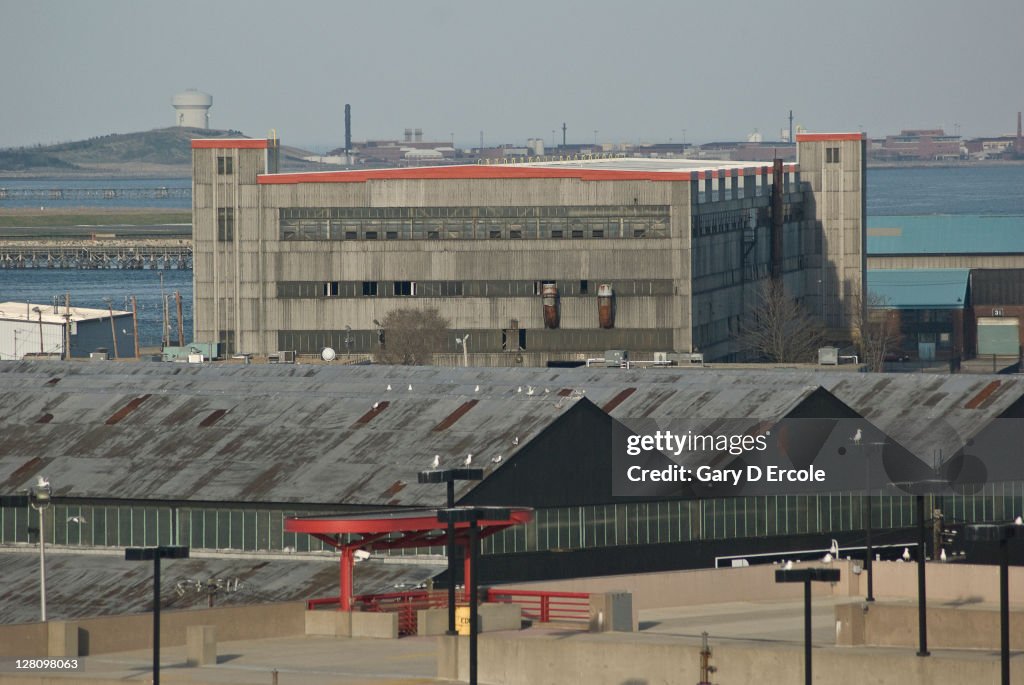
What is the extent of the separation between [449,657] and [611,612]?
27.1 feet

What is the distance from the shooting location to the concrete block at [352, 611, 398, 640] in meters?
59.0

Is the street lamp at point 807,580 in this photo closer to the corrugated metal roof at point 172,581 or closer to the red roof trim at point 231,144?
the corrugated metal roof at point 172,581

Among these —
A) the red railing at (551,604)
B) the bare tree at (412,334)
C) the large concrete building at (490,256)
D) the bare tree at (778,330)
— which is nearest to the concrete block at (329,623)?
the red railing at (551,604)

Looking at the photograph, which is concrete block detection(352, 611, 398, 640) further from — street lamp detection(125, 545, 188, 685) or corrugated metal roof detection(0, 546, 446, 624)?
Result: corrugated metal roof detection(0, 546, 446, 624)

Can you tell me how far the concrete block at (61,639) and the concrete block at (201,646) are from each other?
3294 mm

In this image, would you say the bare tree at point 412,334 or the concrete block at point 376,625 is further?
the bare tree at point 412,334

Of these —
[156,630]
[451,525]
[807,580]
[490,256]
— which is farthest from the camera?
[490,256]

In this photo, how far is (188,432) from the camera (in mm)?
89062

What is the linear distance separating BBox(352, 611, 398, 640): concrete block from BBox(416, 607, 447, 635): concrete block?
63cm

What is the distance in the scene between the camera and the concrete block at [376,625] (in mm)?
59000

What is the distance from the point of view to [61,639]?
55656 millimetres

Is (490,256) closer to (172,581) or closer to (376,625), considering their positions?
(172,581)

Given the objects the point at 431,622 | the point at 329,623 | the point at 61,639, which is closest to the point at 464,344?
the point at 329,623

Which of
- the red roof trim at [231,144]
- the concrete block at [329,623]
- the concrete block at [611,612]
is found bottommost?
the concrete block at [329,623]
